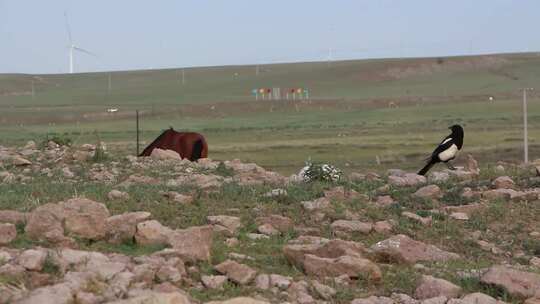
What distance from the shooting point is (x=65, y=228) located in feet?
24.5

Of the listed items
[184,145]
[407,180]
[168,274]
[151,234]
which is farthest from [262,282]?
[184,145]

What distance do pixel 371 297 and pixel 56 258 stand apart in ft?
6.95

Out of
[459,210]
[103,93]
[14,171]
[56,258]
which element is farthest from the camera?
[103,93]

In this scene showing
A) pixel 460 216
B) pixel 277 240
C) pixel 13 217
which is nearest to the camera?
pixel 13 217

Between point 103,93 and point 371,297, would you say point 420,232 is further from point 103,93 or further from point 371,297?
point 103,93

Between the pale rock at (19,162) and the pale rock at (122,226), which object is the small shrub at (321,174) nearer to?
the pale rock at (122,226)

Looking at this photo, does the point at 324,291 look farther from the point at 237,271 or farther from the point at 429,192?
the point at 429,192

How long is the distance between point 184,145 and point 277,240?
9249mm

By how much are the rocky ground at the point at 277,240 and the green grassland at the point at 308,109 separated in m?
11.5

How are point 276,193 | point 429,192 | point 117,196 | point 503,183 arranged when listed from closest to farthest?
point 117,196, point 276,193, point 429,192, point 503,183

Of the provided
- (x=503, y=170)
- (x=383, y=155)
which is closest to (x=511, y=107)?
(x=383, y=155)

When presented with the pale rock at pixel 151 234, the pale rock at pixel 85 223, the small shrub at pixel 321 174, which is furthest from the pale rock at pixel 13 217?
the small shrub at pixel 321 174

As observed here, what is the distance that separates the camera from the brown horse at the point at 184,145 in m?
17.3

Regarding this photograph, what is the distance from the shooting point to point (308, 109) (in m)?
54.2
